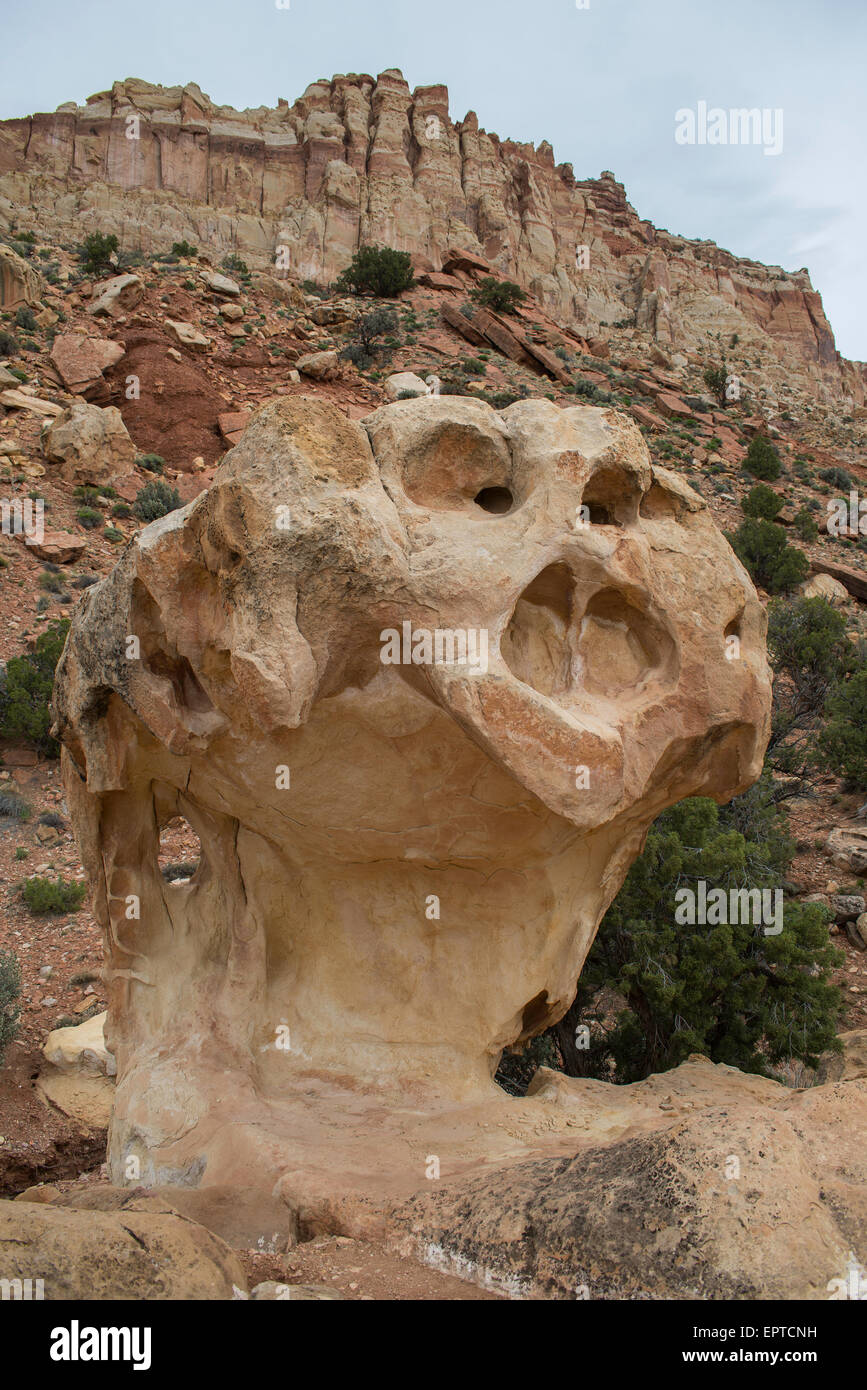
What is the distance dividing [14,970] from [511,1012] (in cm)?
520

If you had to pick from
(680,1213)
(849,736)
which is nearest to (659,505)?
(680,1213)

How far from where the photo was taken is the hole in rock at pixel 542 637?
3457 millimetres

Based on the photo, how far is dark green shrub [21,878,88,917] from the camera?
876 cm

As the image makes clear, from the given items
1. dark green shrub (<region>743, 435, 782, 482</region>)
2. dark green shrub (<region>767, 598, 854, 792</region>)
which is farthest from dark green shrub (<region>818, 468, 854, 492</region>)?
dark green shrub (<region>767, 598, 854, 792</region>)

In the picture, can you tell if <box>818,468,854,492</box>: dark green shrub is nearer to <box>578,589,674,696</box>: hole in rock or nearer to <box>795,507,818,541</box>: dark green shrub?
<box>795,507,818,541</box>: dark green shrub

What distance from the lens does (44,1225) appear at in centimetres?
217

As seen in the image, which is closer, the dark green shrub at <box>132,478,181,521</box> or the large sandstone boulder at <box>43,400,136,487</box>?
the dark green shrub at <box>132,478,181,521</box>

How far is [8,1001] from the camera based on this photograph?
711 centimetres

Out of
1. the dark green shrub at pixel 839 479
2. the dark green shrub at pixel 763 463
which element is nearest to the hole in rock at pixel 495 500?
the dark green shrub at pixel 763 463

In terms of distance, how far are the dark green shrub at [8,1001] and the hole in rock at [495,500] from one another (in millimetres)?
5550

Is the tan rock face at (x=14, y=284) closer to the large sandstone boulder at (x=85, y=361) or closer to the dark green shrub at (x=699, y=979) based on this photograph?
the large sandstone boulder at (x=85, y=361)

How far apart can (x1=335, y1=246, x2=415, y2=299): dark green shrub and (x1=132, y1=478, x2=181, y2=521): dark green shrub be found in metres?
18.8

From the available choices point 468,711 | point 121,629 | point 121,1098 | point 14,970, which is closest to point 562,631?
point 468,711
